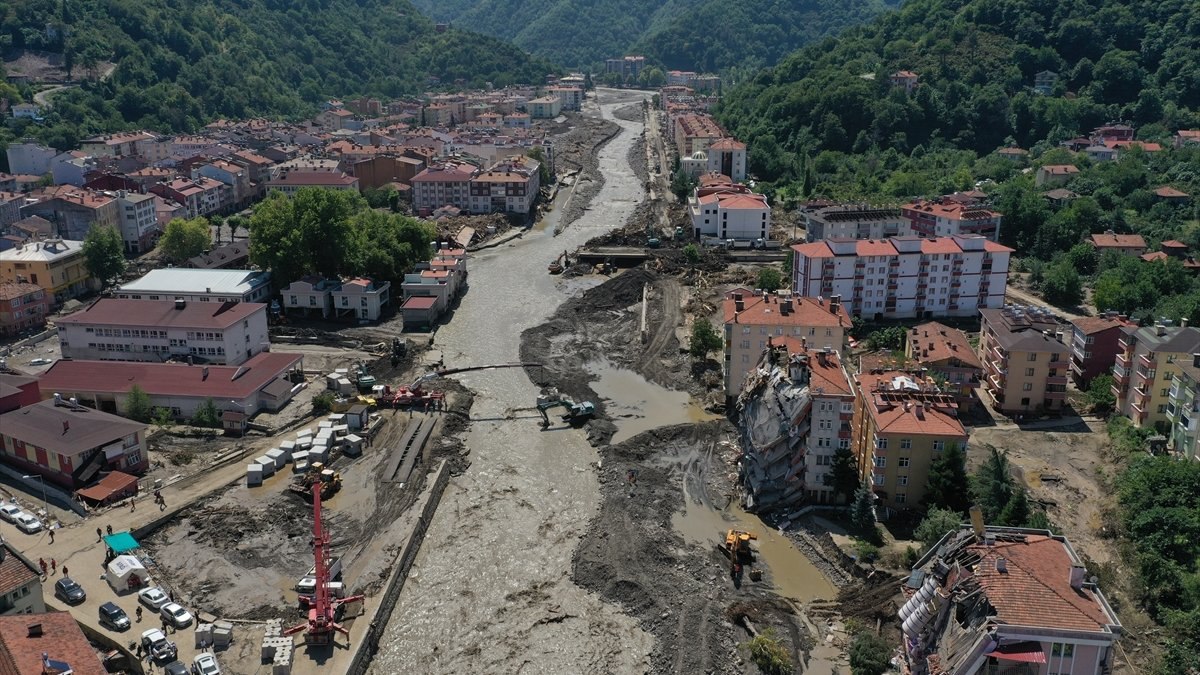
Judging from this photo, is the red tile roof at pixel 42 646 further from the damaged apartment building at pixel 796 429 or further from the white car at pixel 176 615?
the damaged apartment building at pixel 796 429

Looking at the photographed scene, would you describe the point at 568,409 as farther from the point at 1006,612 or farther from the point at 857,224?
the point at 857,224

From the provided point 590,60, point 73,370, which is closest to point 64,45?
point 73,370

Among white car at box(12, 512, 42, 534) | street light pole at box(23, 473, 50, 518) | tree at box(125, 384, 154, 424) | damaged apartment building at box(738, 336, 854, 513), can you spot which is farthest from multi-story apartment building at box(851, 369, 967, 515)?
tree at box(125, 384, 154, 424)

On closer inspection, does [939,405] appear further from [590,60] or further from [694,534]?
[590,60]

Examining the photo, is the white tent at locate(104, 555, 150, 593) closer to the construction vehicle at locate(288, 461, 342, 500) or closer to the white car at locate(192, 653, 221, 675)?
the white car at locate(192, 653, 221, 675)

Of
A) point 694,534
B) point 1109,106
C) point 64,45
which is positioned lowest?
point 694,534

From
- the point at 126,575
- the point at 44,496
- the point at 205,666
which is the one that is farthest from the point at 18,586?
the point at 44,496
